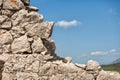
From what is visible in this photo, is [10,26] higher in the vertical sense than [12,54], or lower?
higher

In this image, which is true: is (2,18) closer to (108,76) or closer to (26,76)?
(26,76)

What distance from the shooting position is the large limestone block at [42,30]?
3547 cm

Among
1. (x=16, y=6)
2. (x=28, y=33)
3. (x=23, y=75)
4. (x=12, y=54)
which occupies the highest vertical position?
(x=16, y=6)

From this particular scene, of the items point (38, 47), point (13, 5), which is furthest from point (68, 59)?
point (13, 5)

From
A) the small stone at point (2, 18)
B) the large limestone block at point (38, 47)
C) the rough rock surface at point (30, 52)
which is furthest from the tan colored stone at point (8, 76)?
the small stone at point (2, 18)

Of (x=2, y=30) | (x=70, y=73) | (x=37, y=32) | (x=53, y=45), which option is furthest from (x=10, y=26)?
(x=70, y=73)

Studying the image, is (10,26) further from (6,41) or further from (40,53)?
(40,53)

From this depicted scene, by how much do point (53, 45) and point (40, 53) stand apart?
12.4 ft

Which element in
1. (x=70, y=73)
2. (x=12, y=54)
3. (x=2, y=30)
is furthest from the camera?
(x=2, y=30)

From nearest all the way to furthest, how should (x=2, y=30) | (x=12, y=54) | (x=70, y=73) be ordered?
(x=70, y=73) < (x=12, y=54) < (x=2, y=30)

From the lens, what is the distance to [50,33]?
3712 centimetres

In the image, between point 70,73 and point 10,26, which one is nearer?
point 70,73

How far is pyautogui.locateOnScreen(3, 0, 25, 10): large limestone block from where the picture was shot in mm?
37188

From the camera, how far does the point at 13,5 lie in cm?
3728
